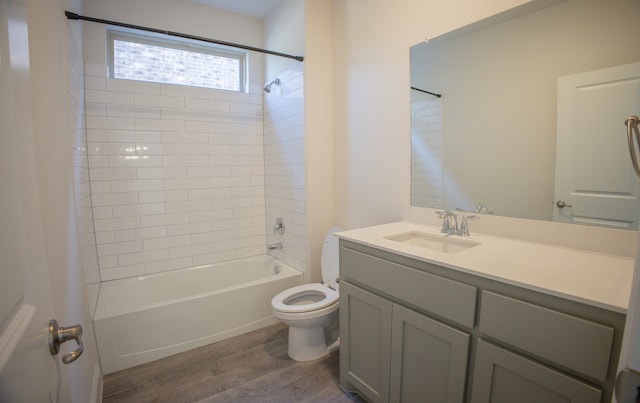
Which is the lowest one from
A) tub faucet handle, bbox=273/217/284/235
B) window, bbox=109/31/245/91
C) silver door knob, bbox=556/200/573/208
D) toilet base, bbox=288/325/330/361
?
toilet base, bbox=288/325/330/361

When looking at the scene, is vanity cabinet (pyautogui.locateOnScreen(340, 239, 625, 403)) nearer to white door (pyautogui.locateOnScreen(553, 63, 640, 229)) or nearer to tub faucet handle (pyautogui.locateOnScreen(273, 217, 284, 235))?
white door (pyautogui.locateOnScreen(553, 63, 640, 229))

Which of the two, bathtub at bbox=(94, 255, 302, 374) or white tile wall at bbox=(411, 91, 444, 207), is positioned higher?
white tile wall at bbox=(411, 91, 444, 207)

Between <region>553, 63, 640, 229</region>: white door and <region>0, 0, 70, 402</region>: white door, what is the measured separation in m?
1.75

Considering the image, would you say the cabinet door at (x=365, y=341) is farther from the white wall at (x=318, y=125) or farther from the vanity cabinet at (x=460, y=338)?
the white wall at (x=318, y=125)

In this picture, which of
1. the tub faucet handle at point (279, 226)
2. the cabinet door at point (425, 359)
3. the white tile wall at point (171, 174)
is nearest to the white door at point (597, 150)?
the cabinet door at point (425, 359)

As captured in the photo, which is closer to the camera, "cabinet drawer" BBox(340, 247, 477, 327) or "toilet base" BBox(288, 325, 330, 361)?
"cabinet drawer" BBox(340, 247, 477, 327)

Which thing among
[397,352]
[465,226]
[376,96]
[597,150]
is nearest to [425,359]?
[397,352]

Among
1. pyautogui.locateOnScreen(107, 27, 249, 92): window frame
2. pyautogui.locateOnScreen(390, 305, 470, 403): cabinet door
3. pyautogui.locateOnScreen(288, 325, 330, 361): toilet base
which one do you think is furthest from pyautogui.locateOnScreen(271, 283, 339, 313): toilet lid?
pyautogui.locateOnScreen(107, 27, 249, 92): window frame

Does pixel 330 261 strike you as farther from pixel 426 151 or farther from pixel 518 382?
pixel 518 382

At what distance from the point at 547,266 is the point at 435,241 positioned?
59 centimetres

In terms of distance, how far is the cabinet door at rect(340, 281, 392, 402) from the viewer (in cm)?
143

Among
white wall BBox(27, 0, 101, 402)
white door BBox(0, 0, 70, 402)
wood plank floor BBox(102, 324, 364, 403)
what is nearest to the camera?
white door BBox(0, 0, 70, 402)

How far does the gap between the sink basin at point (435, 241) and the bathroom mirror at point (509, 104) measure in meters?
0.23

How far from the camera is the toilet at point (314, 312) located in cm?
194
